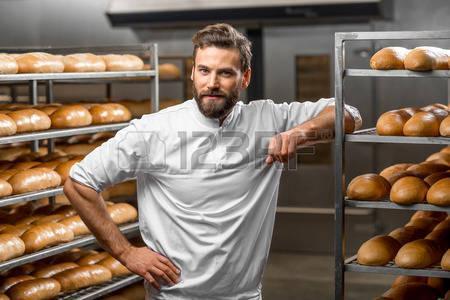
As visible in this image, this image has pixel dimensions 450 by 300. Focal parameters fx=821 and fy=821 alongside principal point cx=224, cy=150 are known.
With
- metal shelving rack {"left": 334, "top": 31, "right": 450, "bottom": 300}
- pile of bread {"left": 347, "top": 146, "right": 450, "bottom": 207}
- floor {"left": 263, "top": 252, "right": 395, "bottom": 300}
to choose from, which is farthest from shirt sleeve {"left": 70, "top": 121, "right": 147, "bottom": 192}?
floor {"left": 263, "top": 252, "right": 395, "bottom": 300}

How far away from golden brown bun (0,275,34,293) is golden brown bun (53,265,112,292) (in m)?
0.16

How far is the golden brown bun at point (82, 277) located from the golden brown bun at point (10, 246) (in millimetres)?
401

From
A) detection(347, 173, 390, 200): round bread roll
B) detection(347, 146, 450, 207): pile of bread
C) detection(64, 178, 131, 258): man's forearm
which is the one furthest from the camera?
detection(347, 173, 390, 200): round bread roll

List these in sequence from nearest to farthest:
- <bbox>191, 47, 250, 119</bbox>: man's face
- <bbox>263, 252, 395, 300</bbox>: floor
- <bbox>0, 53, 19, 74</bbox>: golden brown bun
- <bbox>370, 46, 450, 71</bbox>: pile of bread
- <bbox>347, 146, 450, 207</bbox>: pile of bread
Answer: <bbox>191, 47, 250, 119</bbox>: man's face → <bbox>370, 46, 450, 71</bbox>: pile of bread → <bbox>347, 146, 450, 207</bbox>: pile of bread → <bbox>0, 53, 19, 74</bbox>: golden brown bun → <bbox>263, 252, 395, 300</bbox>: floor

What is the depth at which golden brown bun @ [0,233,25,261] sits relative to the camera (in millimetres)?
3656

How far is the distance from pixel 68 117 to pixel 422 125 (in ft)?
6.17

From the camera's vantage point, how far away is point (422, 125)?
10.0ft

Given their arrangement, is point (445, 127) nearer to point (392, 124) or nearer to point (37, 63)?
point (392, 124)

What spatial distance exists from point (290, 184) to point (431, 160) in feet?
10.4

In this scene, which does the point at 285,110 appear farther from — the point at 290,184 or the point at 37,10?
the point at 37,10

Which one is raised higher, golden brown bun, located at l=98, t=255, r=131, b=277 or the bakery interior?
the bakery interior

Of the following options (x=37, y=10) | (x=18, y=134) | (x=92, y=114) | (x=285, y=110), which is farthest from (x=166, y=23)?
(x=285, y=110)

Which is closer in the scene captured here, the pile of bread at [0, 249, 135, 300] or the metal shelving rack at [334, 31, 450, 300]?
the metal shelving rack at [334, 31, 450, 300]

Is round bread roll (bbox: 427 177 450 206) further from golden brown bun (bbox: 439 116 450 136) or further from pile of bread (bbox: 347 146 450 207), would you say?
golden brown bun (bbox: 439 116 450 136)
